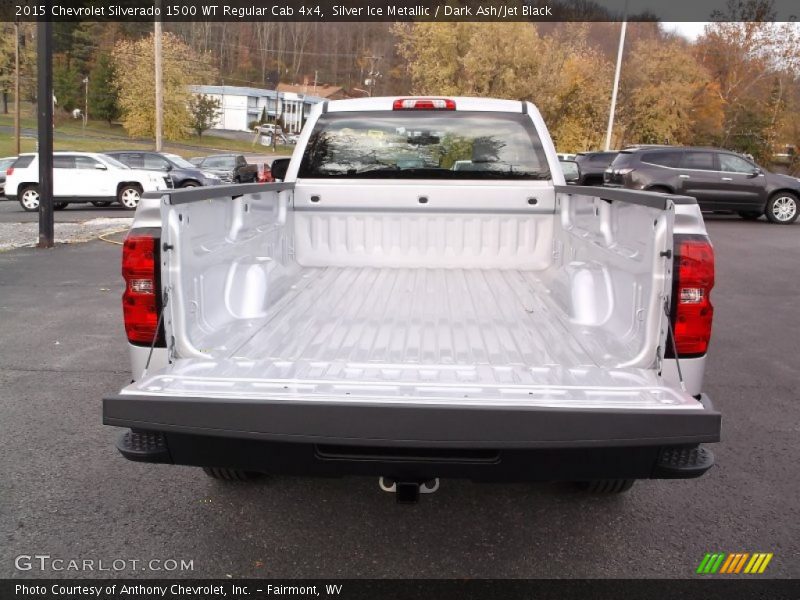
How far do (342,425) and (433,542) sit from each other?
1.15 m

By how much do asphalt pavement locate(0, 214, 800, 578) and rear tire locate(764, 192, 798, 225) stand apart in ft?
47.4

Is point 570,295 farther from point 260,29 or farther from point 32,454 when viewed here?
point 260,29

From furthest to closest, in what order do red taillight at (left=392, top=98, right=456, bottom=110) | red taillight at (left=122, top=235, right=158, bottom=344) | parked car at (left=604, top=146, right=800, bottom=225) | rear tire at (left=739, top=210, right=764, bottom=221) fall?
rear tire at (left=739, top=210, right=764, bottom=221) → parked car at (left=604, top=146, right=800, bottom=225) → red taillight at (left=392, top=98, right=456, bottom=110) → red taillight at (left=122, top=235, right=158, bottom=344)

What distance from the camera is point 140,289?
8.66 feet

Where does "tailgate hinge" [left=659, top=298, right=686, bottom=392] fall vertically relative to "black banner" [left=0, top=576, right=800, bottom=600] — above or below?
above

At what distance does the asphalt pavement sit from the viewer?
9.36 ft

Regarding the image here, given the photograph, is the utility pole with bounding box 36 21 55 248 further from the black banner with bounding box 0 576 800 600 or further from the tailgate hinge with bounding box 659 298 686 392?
the tailgate hinge with bounding box 659 298 686 392

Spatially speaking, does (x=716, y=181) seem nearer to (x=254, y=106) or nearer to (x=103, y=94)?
(x=103, y=94)

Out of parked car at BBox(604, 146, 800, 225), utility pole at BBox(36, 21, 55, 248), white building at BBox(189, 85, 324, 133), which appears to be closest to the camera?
utility pole at BBox(36, 21, 55, 248)

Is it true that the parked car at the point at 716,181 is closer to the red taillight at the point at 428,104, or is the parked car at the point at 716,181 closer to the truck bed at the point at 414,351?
the red taillight at the point at 428,104

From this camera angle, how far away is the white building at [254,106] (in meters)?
93.9

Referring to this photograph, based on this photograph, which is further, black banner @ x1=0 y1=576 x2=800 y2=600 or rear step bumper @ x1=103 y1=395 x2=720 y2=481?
black banner @ x1=0 y1=576 x2=800 y2=600

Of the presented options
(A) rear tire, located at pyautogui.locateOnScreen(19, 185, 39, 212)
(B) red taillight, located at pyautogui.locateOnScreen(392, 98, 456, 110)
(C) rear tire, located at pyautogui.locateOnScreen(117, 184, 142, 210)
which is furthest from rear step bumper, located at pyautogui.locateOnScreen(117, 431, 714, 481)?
(A) rear tire, located at pyautogui.locateOnScreen(19, 185, 39, 212)

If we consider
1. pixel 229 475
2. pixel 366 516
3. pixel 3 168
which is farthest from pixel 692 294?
pixel 3 168
